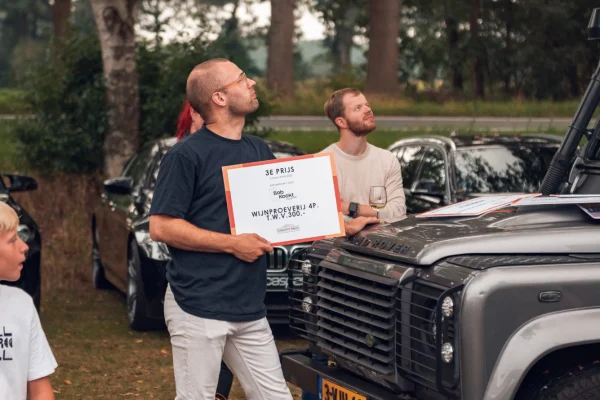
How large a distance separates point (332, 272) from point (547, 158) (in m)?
5.24

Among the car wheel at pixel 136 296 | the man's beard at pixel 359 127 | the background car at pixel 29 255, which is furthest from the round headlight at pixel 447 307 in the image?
the car wheel at pixel 136 296

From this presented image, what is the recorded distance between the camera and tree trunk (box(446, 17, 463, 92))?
5181cm

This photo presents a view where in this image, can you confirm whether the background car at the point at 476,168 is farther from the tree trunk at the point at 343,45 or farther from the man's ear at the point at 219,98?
the tree trunk at the point at 343,45

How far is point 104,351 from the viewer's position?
31.3 ft

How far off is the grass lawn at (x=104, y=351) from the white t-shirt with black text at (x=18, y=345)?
409 centimetres

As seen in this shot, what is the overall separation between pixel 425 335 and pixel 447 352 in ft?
0.60

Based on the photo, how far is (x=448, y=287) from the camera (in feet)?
15.5

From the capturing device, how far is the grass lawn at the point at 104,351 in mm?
8219

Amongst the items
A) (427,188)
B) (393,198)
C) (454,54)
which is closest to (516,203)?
(393,198)

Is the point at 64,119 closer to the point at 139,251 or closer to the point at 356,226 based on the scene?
the point at 139,251

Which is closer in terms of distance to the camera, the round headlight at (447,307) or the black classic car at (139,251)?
the round headlight at (447,307)

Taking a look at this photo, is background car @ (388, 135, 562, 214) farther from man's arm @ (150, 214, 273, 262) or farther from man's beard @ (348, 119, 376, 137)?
man's arm @ (150, 214, 273, 262)

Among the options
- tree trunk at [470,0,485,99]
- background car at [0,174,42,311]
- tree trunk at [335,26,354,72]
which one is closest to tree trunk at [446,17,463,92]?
tree trunk at [470,0,485,99]

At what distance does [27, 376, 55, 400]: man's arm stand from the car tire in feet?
6.17
